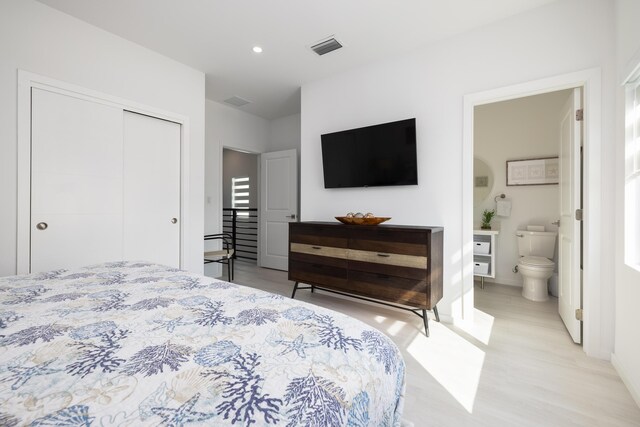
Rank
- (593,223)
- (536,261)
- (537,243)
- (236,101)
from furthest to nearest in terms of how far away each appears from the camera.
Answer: (236,101) → (537,243) → (536,261) → (593,223)

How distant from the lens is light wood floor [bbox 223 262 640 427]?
4.79 ft

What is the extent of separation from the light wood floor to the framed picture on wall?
1.63 m

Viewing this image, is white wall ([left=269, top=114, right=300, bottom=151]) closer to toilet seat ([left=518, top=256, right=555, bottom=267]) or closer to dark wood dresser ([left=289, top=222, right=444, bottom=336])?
dark wood dresser ([left=289, top=222, right=444, bottom=336])

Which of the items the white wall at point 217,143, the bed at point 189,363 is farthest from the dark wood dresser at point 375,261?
the white wall at point 217,143

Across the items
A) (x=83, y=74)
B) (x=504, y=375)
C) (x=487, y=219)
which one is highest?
(x=83, y=74)

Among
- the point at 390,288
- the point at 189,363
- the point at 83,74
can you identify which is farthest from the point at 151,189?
the point at 189,363

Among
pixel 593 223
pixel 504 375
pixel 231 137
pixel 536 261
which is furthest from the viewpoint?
pixel 231 137

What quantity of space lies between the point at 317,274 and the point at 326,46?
90.6 inches

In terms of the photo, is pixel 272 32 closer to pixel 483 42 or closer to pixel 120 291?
pixel 483 42

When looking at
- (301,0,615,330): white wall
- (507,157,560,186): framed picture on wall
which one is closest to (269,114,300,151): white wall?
(301,0,615,330): white wall

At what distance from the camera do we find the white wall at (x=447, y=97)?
2076 millimetres

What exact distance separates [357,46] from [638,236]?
261 centimetres

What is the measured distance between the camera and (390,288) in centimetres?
251

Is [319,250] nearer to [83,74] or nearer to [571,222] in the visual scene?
[571,222]
